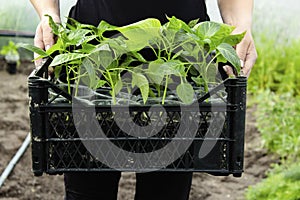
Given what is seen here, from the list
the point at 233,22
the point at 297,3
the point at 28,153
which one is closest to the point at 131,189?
the point at 28,153

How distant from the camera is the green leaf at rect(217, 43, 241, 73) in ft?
3.58

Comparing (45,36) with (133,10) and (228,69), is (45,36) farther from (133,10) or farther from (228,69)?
(228,69)

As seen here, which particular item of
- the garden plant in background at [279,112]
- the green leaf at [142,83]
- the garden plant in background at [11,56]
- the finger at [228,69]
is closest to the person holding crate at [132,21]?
the finger at [228,69]

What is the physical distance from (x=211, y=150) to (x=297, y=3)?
3.09 m

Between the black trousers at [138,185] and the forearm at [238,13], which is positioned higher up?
the forearm at [238,13]

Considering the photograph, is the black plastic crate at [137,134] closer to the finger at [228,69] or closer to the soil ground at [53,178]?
the finger at [228,69]

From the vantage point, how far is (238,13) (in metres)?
1.49

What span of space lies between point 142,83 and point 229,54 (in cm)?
16

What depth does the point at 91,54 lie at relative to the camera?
111cm

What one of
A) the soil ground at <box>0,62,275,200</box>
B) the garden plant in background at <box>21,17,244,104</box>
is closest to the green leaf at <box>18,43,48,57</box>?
the garden plant in background at <box>21,17,244,104</box>

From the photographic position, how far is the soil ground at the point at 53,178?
2674 mm

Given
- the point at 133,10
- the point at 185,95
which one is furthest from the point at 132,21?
the point at 185,95

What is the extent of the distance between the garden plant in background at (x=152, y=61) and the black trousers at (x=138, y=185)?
311mm

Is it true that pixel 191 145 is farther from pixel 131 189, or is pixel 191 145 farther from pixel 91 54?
pixel 131 189
